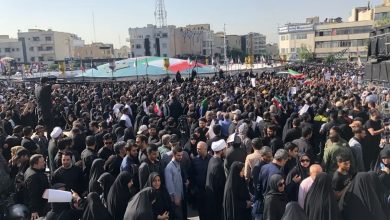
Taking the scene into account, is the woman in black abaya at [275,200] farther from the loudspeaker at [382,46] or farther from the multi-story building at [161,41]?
the multi-story building at [161,41]

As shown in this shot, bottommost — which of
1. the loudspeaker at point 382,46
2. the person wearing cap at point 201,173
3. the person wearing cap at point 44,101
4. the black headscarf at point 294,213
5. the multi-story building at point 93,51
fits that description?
the person wearing cap at point 201,173

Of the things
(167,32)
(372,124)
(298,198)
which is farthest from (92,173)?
(167,32)

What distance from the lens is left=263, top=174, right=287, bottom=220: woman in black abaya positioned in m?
4.44

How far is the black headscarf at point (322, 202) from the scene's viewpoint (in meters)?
4.01

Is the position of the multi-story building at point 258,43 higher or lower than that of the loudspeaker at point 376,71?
higher

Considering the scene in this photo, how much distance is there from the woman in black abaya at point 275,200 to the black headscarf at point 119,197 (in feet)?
5.72

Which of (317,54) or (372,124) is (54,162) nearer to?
(372,124)

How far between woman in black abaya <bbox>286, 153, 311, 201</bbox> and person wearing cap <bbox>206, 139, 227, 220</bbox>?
1.07 m

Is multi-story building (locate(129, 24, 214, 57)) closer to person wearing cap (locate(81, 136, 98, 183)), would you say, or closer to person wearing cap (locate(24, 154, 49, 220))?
person wearing cap (locate(81, 136, 98, 183))

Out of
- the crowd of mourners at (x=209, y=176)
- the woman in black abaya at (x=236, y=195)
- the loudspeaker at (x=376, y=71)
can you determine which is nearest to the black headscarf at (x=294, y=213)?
the crowd of mourners at (x=209, y=176)

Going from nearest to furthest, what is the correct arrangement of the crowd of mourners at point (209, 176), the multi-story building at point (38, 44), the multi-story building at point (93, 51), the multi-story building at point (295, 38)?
the crowd of mourners at point (209, 176), the multi-story building at point (295, 38), the multi-story building at point (38, 44), the multi-story building at point (93, 51)

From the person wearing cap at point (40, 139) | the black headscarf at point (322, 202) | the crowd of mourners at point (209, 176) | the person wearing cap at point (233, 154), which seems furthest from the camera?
the person wearing cap at point (40, 139)

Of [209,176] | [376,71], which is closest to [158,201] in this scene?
[209,176]

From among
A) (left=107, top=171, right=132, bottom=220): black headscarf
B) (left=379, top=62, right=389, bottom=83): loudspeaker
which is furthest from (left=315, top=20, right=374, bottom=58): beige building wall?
(left=107, top=171, right=132, bottom=220): black headscarf
